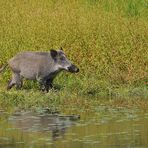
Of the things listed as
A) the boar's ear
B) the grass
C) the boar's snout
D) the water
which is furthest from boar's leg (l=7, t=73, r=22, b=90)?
the water

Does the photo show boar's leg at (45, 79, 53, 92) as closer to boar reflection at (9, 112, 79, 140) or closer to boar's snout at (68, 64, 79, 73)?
boar's snout at (68, 64, 79, 73)

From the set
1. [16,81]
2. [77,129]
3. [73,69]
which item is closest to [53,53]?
[73,69]

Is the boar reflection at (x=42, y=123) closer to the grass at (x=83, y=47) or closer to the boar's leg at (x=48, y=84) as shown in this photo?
the grass at (x=83, y=47)

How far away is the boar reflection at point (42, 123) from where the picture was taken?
1106 centimetres

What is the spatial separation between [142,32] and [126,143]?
22.4 feet

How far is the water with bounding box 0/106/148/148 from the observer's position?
10102mm

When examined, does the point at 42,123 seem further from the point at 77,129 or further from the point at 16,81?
the point at 16,81

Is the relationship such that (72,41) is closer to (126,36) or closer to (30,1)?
(126,36)

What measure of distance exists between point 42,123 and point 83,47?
4741 millimetres

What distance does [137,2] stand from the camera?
69.8ft

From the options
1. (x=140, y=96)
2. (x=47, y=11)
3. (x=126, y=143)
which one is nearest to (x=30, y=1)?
(x=47, y=11)

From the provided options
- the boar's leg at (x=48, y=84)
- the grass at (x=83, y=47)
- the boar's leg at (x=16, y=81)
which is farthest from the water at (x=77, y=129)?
the boar's leg at (x=16, y=81)

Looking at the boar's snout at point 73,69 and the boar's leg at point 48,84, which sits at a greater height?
the boar's snout at point 73,69

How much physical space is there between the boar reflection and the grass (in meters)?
0.93
